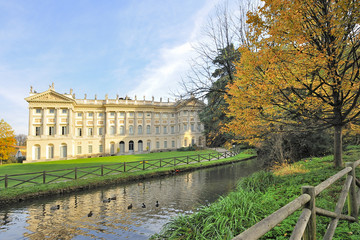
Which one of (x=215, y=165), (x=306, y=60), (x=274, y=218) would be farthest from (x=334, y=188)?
(x=215, y=165)

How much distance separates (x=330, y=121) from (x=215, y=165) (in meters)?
18.6

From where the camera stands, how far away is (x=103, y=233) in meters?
7.77

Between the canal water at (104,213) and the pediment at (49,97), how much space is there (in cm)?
3361

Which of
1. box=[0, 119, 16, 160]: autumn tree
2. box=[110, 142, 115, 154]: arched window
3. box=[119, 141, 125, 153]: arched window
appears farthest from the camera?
box=[119, 141, 125, 153]: arched window

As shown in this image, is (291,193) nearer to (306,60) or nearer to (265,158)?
(306,60)

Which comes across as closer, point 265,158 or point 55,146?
point 265,158

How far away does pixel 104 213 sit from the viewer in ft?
32.6

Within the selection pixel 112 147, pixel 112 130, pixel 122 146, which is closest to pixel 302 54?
pixel 112 130

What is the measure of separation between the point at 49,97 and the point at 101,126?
12.7m

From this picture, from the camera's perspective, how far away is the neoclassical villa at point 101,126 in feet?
133

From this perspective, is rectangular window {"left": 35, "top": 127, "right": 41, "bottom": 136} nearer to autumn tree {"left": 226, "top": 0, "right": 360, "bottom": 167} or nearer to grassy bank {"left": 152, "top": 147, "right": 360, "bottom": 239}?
grassy bank {"left": 152, "top": 147, "right": 360, "bottom": 239}

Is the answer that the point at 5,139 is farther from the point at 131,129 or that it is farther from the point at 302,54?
the point at 302,54

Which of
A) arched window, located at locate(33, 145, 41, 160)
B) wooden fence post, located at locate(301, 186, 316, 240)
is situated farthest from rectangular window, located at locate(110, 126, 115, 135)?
wooden fence post, located at locate(301, 186, 316, 240)

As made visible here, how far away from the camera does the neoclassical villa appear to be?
1599 inches
